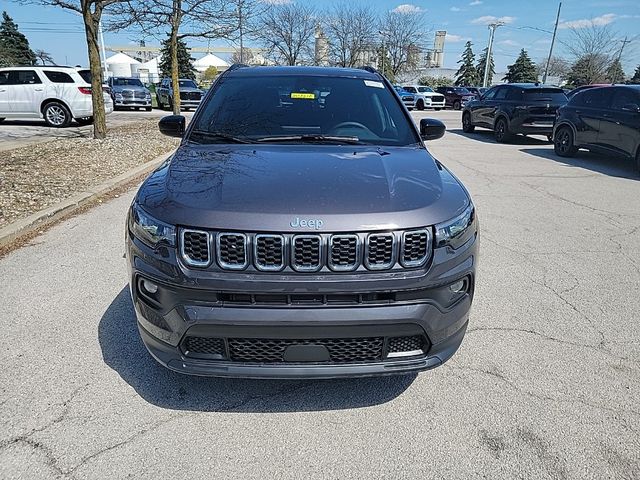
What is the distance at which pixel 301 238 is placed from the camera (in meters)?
2.12

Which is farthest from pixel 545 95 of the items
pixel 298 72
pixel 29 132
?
pixel 29 132

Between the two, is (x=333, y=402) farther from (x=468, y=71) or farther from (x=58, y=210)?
(x=468, y=71)

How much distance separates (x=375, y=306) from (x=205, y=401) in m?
1.16

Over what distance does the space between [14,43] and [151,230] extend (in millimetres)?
52068

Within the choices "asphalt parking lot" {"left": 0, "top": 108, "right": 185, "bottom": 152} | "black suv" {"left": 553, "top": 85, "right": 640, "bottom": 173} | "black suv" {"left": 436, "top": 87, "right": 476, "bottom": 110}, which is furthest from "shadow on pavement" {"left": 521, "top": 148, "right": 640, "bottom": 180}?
"black suv" {"left": 436, "top": 87, "right": 476, "bottom": 110}

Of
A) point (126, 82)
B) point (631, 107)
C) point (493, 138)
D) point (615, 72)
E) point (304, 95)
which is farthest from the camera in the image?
point (615, 72)

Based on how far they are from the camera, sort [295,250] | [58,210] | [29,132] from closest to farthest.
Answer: [295,250]
[58,210]
[29,132]

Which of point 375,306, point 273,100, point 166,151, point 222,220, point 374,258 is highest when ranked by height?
point 273,100

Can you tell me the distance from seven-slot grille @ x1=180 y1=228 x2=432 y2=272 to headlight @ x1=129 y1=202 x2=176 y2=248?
103 mm

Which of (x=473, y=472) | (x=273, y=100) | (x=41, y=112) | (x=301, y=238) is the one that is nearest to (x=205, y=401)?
(x=301, y=238)

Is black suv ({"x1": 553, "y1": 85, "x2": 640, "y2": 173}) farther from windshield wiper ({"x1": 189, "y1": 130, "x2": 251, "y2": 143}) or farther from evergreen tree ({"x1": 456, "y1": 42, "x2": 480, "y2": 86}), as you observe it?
evergreen tree ({"x1": 456, "y1": 42, "x2": 480, "y2": 86})

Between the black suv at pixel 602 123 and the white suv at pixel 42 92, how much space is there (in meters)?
14.3

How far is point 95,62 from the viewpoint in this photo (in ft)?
36.0

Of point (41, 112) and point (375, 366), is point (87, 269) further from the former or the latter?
point (41, 112)
